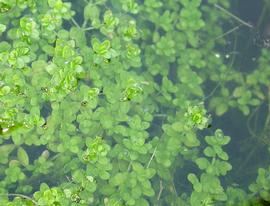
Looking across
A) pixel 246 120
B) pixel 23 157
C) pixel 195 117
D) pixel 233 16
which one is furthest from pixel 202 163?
pixel 233 16

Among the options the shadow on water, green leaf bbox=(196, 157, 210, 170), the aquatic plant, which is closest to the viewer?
the aquatic plant

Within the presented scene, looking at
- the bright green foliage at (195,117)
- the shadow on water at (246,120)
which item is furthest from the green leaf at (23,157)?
the shadow on water at (246,120)

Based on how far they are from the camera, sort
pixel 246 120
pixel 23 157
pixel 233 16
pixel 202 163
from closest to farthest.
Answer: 1. pixel 23 157
2. pixel 202 163
3. pixel 246 120
4. pixel 233 16

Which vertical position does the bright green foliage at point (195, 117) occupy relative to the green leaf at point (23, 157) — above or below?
above

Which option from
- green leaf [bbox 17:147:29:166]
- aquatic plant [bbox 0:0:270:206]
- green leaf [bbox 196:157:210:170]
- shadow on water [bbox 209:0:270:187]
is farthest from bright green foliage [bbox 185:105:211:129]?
green leaf [bbox 17:147:29:166]

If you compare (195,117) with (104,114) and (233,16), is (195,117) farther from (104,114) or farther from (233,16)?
(233,16)

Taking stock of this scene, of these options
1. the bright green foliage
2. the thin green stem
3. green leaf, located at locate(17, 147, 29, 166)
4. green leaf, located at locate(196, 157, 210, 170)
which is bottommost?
green leaf, located at locate(17, 147, 29, 166)

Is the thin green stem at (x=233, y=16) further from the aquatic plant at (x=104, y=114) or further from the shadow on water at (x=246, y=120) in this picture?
the aquatic plant at (x=104, y=114)

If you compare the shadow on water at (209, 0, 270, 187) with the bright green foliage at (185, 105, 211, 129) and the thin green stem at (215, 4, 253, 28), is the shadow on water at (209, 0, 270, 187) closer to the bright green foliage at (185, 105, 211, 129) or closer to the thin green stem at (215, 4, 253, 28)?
the thin green stem at (215, 4, 253, 28)

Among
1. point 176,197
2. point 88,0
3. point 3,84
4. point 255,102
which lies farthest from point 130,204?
point 88,0
